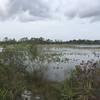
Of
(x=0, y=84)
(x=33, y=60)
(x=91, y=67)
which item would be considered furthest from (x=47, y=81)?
(x=91, y=67)

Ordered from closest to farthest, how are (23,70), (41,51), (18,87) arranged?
1. (18,87)
2. (23,70)
3. (41,51)

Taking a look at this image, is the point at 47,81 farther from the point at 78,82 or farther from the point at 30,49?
the point at 78,82

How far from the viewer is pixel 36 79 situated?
14.5 meters

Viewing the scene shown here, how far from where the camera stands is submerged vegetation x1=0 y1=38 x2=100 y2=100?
29.9 feet

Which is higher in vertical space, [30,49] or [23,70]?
[30,49]

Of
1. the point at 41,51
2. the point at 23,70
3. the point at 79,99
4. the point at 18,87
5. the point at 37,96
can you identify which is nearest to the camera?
the point at 79,99

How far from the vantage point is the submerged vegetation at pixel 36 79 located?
912cm

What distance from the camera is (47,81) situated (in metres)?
14.4

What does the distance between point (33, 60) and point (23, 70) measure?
37.1 inches

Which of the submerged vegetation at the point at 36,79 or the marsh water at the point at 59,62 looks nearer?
the submerged vegetation at the point at 36,79

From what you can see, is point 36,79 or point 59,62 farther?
point 59,62

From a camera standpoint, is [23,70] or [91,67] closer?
[91,67]

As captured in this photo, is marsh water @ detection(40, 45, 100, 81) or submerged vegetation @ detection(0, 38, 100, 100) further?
marsh water @ detection(40, 45, 100, 81)

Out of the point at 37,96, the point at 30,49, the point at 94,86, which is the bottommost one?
the point at 37,96
